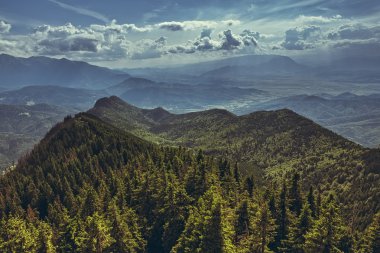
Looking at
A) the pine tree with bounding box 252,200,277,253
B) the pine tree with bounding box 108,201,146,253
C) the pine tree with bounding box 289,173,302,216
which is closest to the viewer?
the pine tree with bounding box 252,200,277,253

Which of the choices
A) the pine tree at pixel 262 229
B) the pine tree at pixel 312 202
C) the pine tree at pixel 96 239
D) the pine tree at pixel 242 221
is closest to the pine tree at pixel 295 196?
the pine tree at pixel 312 202

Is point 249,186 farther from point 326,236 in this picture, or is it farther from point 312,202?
point 326,236

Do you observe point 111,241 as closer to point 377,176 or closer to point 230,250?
point 230,250

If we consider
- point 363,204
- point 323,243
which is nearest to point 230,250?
point 323,243

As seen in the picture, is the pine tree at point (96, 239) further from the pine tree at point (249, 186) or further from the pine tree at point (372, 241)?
the pine tree at point (372, 241)

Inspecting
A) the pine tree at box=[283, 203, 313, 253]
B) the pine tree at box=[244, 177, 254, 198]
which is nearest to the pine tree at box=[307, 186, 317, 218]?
the pine tree at box=[283, 203, 313, 253]

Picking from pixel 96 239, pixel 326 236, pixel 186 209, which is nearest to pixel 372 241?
pixel 326 236

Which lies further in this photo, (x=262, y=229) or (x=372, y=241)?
(x=262, y=229)

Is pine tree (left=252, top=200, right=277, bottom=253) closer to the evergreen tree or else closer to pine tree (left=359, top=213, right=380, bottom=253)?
the evergreen tree

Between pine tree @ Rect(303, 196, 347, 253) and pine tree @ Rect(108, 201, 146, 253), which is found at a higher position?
pine tree @ Rect(303, 196, 347, 253)

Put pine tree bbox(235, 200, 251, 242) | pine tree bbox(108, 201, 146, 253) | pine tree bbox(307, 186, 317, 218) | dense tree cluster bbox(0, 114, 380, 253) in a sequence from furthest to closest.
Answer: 1. pine tree bbox(307, 186, 317, 218)
2. pine tree bbox(235, 200, 251, 242)
3. pine tree bbox(108, 201, 146, 253)
4. dense tree cluster bbox(0, 114, 380, 253)

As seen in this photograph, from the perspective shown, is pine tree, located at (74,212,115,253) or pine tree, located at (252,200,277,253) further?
pine tree, located at (74,212,115,253)
